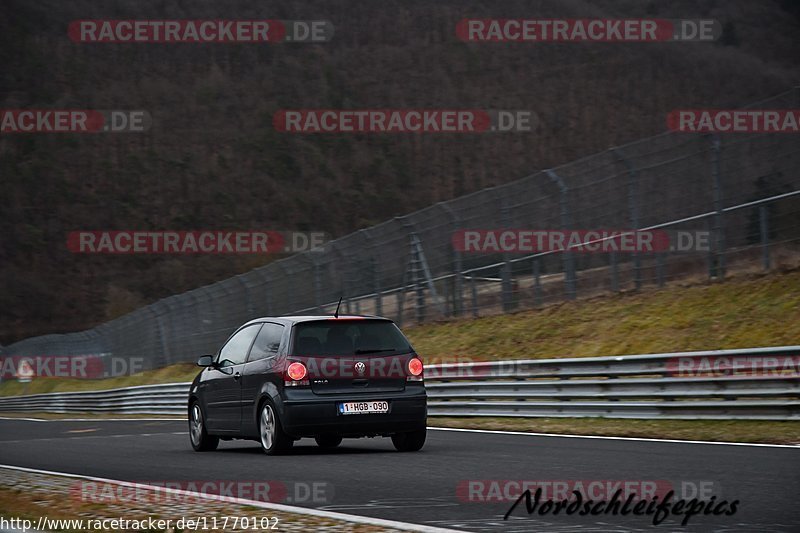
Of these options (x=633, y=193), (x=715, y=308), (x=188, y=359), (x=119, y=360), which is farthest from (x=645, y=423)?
(x=119, y=360)

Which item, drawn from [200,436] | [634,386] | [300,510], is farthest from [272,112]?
[300,510]

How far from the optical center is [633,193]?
21.6 metres

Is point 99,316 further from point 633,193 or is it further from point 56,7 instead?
point 633,193

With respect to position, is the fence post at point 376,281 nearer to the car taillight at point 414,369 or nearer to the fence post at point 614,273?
the fence post at point 614,273

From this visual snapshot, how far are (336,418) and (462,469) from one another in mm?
2405

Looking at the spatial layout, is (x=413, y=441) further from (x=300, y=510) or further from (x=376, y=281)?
(x=376, y=281)

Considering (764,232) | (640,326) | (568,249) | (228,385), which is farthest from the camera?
(568,249)

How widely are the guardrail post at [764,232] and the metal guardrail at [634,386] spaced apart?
343 centimetres

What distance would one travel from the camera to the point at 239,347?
14258 millimetres

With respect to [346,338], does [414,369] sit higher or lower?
lower

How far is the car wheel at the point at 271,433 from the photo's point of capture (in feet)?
41.9

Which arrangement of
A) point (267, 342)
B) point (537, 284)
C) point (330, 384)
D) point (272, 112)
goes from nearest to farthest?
point (330, 384)
point (267, 342)
point (537, 284)
point (272, 112)

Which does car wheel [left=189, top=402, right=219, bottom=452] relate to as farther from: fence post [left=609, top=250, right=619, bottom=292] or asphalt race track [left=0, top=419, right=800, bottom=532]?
fence post [left=609, top=250, right=619, bottom=292]

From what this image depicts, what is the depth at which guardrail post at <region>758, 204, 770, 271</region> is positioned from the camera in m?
19.3
